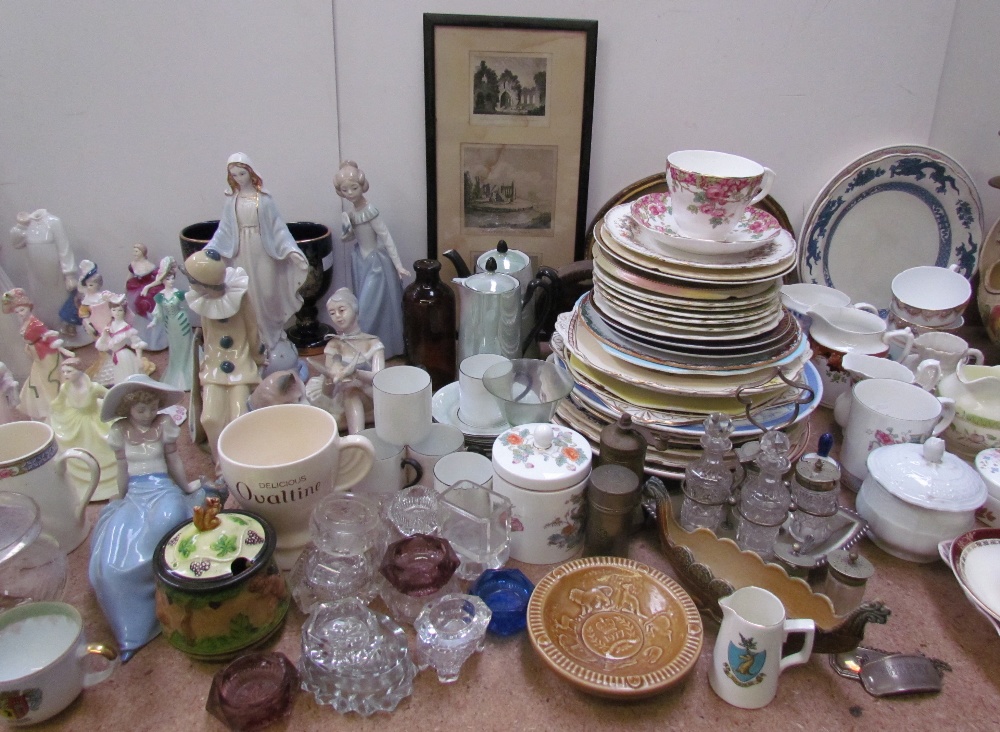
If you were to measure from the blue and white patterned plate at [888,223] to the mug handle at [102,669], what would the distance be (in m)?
1.32

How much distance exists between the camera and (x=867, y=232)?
1499 mm

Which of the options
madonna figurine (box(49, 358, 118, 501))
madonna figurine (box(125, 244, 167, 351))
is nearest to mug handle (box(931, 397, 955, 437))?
madonna figurine (box(49, 358, 118, 501))

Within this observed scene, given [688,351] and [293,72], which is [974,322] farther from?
[293,72]

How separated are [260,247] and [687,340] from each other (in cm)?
69

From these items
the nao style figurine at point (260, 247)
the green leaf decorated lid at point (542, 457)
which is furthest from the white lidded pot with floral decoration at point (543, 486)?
the nao style figurine at point (260, 247)

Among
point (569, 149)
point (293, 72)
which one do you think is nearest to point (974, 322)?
point (569, 149)

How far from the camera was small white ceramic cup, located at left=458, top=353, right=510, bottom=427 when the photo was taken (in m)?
1.17

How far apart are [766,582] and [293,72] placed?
3.75 feet

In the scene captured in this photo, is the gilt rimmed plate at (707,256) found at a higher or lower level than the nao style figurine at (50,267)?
higher

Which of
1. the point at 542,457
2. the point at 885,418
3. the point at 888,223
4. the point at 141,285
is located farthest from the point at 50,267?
the point at 888,223

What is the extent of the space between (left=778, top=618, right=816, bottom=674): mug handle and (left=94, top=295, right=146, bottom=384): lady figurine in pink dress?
1.04 m

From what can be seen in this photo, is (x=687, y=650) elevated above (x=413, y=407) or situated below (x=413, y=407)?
below

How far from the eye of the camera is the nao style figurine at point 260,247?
1.21 m

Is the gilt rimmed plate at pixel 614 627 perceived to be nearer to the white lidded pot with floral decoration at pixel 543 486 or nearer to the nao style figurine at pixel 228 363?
the white lidded pot with floral decoration at pixel 543 486
